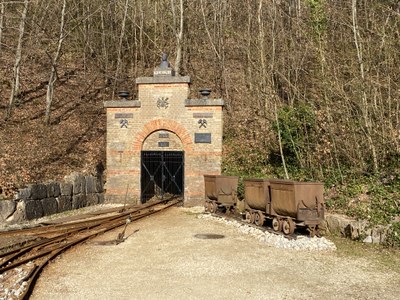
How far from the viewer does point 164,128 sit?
18203mm

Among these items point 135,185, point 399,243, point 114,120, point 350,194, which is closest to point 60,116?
point 114,120

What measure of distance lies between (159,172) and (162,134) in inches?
171

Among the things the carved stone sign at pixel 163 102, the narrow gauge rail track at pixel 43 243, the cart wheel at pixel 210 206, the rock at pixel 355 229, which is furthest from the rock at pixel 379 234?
the carved stone sign at pixel 163 102

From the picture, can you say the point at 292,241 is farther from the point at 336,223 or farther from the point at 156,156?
the point at 156,156

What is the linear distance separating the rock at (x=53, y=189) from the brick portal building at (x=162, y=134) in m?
2.82

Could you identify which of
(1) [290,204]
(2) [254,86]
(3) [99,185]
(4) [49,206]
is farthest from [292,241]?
(2) [254,86]

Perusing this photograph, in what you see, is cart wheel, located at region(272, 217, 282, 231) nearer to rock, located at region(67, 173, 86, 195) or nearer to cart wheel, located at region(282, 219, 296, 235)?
cart wheel, located at region(282, 219, 296, 235)

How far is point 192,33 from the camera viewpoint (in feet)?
109

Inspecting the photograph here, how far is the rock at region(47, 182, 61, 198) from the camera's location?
50.9 feet

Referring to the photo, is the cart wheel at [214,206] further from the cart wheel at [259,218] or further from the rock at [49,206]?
the rock at [49,206]

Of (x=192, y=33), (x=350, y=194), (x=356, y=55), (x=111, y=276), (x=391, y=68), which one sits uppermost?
(x=192, y=33)

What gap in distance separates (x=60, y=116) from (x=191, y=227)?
583 inches

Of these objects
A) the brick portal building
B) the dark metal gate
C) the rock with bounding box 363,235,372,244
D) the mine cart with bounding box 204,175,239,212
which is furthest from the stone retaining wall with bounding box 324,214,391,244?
the dark metal gate

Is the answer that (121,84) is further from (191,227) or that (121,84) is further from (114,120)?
(191,227)
